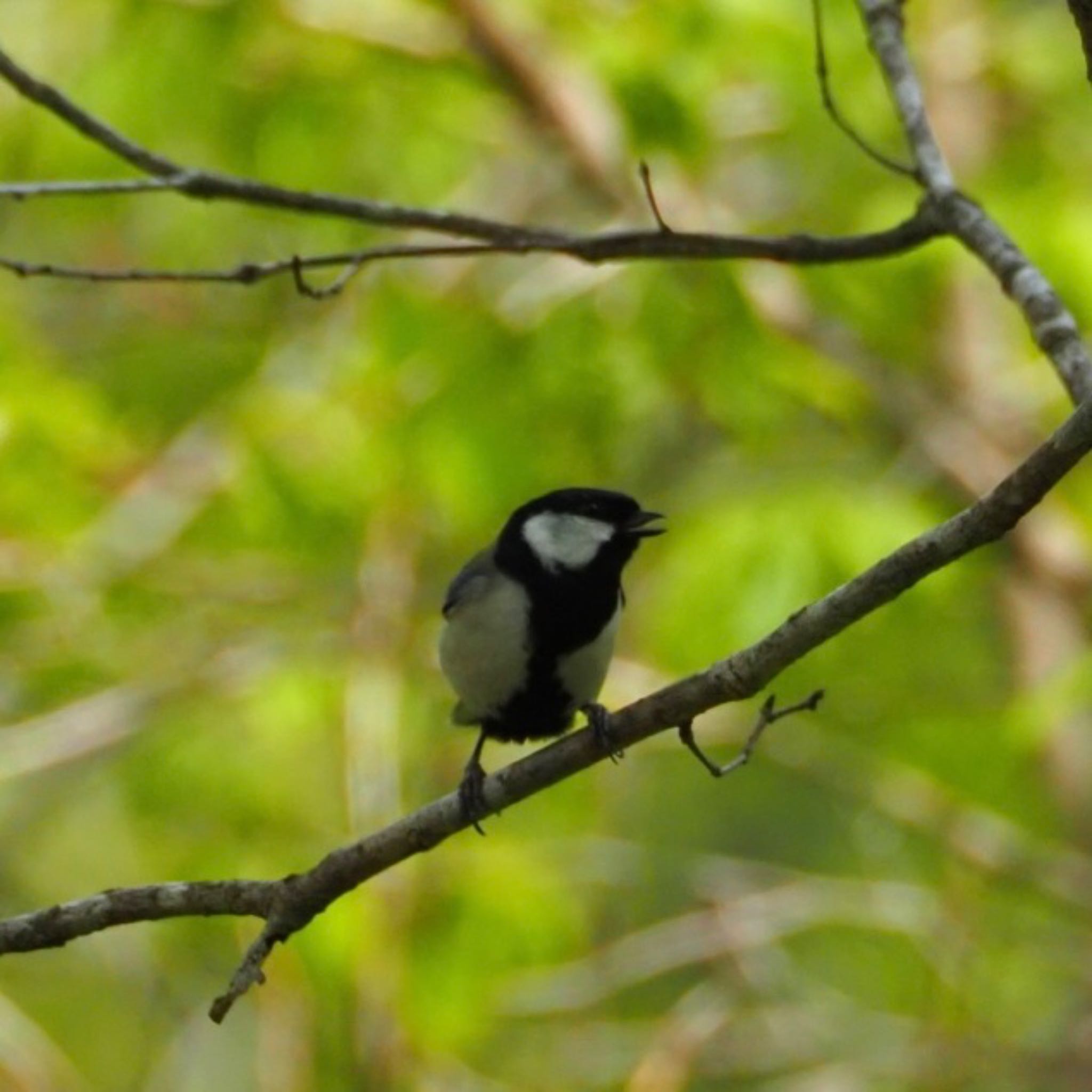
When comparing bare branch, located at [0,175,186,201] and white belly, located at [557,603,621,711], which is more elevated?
bare branch, located at [0,175,186,201]

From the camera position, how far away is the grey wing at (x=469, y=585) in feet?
11.6

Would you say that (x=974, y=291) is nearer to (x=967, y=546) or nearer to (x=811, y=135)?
(x=811, y=135)

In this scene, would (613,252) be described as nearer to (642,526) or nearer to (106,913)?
(642,526)

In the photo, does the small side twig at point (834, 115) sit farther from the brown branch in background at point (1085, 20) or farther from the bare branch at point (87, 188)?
the bare branch at point (87, 188)

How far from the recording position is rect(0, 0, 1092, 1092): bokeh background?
438 centimetres

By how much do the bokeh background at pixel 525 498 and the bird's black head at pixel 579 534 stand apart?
714 millimetres

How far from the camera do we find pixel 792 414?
5492mm

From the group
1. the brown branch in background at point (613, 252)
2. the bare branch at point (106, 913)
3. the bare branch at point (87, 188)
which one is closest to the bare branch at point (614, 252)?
the brown branch in background at point (613, 252)

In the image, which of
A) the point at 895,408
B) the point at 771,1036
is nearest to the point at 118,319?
the point at 895,408

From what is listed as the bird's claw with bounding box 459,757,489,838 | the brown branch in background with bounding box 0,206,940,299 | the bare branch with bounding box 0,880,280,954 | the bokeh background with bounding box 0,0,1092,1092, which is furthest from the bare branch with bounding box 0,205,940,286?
the bokeh background with bounding box 0,0,1092,1092

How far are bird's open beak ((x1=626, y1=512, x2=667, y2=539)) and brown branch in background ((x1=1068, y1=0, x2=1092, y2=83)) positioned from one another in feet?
4.76

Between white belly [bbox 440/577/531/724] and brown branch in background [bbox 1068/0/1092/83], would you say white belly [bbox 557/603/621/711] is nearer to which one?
white belly [bbox 440/577/531/724]

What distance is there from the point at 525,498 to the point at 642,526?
36.5 inches

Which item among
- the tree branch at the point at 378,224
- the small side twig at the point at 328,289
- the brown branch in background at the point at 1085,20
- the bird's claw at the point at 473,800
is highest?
the brown branch in background at the point at 1085,20
